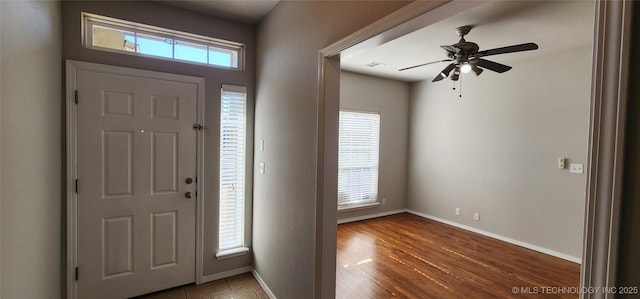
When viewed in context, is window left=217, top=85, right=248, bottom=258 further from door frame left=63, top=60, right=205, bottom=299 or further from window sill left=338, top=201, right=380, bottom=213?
window sill left=338, top=201, right=380, bottom=213

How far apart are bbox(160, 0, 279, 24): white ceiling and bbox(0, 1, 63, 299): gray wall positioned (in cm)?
95

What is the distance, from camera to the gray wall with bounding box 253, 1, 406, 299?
1.83 meters

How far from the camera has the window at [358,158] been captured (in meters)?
4.79

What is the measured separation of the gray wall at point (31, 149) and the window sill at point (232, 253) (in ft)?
4.07

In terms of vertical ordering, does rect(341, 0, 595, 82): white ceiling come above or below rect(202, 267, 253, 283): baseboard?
above

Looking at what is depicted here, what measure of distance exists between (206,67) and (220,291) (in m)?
2.19

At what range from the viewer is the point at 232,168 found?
2.89 m

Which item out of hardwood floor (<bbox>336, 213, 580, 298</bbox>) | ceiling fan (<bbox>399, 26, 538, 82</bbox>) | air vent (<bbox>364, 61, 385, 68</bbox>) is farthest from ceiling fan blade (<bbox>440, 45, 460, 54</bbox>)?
hardwood floor (<bbox>336, 213, 580, 298</bbox>)

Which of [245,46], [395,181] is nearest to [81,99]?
[245,46]

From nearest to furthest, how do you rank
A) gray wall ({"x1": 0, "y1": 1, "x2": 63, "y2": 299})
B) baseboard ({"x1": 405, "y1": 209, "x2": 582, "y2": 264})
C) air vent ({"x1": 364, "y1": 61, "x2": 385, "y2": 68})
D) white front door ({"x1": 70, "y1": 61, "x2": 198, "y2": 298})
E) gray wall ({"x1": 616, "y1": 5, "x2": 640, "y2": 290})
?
gray wall ({"x1": 616, "y1": 5, "x2": 640, "y2": 290}), gray wall ({"x1": 0, "y1": 1, "x2": 63, "y2": 299}), white front door ({"x1": 70, "y1": 61, "x2": 198, "y2": 298}), baseboard ({"x1": 405, "y1": 209, "x2": 582, "y2": 264}), air vent ({"x1": 364, "y1": 61, "x2": 385, "y2": 68})

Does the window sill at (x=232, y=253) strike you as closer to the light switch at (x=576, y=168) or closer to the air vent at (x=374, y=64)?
the air vent at (x=374, y=64)

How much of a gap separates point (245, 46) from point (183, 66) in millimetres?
665

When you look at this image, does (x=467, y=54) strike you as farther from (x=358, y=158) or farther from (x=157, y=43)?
(x=157, y=43)

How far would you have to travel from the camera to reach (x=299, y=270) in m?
2.03
